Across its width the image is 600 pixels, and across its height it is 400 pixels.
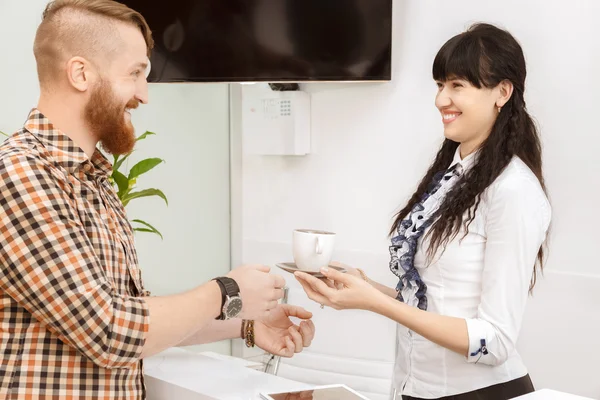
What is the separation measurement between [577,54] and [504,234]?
116cm

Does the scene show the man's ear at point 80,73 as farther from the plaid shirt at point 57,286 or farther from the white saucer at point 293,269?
the white saucer at point 293,269

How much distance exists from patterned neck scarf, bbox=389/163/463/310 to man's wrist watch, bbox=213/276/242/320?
1.95ft

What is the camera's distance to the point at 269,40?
2.97 meters

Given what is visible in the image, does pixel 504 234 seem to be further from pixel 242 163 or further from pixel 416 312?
pixel 242 163

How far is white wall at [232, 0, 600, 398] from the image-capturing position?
97.4 inches

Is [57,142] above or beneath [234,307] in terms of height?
above

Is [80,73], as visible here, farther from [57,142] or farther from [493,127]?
[493,127]

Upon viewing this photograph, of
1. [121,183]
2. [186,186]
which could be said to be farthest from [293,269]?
[186,186]

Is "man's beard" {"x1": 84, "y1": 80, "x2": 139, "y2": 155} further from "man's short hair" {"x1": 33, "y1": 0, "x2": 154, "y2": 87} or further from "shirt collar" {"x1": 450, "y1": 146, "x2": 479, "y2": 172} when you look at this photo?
"shirt collar" {"x1": 450, "y1": 146, "x2": 479, "y2": 172}

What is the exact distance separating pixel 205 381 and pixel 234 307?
0.80 ft

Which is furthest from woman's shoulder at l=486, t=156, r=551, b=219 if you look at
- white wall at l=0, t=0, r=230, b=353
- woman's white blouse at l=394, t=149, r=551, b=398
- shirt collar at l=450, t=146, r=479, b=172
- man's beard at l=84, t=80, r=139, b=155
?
white wall at l=0, t=0, r=230, b=353

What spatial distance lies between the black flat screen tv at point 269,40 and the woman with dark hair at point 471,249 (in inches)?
Result: 40.0

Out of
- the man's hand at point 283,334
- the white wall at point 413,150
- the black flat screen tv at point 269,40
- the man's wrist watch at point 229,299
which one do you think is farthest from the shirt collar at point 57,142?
the white wall at point 413,150

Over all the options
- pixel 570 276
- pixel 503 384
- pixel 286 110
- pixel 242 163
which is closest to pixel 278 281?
pixel 503 384
